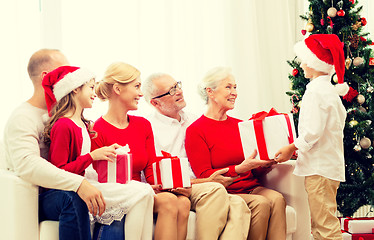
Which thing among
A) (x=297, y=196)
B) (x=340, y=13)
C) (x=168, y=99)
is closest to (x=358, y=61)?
(x=340, y=13)

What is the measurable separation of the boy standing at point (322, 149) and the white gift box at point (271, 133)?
4 cm

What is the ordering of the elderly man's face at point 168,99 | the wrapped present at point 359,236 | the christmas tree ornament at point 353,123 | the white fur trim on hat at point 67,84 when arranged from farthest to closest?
the christmas tree ornament at point 353,123, the wrapped present at point 359,236, the elderly man's face at point 168,99, the white fur trim on hat at point 67,84

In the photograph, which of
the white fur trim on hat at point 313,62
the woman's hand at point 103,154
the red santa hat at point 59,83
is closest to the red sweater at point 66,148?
the woman's hand at point 103,154

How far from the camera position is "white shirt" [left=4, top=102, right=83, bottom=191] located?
246 centimetres

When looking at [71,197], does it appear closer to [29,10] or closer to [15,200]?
[15,200]

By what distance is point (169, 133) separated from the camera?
3.44 m

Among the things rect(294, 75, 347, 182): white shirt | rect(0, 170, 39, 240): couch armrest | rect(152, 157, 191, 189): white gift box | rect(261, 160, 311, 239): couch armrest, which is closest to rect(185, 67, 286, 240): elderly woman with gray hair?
rect(261, 160, 311, 239): couch armrest

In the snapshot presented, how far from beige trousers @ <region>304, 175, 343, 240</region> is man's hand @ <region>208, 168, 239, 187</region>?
0.49 m

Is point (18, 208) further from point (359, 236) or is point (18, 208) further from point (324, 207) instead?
point (359, 236)

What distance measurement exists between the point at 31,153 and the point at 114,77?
0.76 meters

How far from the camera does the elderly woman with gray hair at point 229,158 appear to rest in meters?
2.98

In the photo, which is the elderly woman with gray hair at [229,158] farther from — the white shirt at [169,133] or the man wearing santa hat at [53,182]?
the man wearing santa hat at [53,182]

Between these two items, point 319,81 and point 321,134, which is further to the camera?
point 319,81

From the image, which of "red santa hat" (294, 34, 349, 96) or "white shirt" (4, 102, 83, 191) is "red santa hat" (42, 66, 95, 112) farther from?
"red santa hat" (294, 34, 349, 96)
